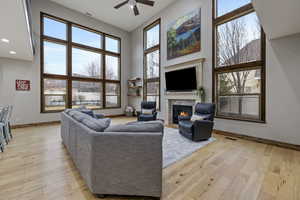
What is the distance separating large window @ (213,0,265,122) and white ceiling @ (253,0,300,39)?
0.58m

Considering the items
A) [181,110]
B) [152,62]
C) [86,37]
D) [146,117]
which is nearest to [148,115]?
[146,117]

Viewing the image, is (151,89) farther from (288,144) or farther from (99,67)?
(288,144)

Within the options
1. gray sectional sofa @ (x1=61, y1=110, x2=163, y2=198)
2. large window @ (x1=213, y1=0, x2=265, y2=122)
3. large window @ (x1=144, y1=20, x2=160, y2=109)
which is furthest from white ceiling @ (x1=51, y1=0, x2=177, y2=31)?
gray sectional sofa @ (x1=61, y1=110, x2=163, y2=198)

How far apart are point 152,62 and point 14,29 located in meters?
4.99

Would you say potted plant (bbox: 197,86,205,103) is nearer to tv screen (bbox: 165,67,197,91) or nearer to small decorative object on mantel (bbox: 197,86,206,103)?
small decorative object on mantel (bbox: 197,86,206,103)

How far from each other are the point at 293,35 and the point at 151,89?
16.6ft

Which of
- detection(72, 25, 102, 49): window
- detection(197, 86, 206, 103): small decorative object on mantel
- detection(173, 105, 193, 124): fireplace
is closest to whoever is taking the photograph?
detection(197, 86, 206, 103): small decorative object on mantel

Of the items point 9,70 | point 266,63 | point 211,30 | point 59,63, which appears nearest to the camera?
point 266,63

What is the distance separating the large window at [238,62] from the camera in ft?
11.5

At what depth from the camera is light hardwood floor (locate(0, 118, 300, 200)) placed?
1.55 meters

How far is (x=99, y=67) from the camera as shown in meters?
7.06

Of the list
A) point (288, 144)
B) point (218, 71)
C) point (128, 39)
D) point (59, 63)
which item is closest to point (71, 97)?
point (59, 63)

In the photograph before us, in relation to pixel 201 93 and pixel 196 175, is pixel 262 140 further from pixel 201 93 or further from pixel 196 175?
pixel 196 175

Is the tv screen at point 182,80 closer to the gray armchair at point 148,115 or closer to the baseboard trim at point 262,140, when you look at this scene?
the gray armchair at point 148,115
